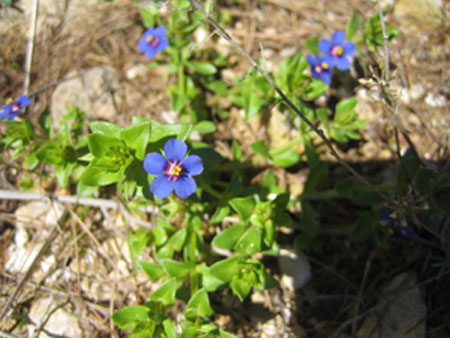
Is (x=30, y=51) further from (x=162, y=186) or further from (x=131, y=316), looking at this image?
(x=131, y=316)

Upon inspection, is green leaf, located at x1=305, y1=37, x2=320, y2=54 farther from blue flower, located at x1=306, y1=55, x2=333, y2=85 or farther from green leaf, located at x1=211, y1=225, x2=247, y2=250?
green leaf, located at x1=211, y1=225, x2=247, y2=250

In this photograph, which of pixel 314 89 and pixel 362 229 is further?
pixel 314 89

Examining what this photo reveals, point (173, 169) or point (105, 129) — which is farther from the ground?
point (105, 129)

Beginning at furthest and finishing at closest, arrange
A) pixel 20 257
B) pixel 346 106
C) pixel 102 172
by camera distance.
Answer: pixel 346 106
pixel 20 257
pixel 102 172

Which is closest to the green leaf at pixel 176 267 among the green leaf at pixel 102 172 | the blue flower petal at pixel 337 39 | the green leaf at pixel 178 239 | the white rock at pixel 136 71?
the green leaf at pixel 178 239

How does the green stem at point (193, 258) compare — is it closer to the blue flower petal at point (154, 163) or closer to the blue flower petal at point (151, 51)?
the blue flower petal at point (154, 163)

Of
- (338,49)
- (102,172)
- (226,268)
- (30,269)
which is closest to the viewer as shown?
(102,172)

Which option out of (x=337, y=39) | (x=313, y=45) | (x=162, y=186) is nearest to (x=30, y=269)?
(x=162, y=186)

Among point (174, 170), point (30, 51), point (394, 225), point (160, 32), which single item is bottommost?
point (394, 225)
